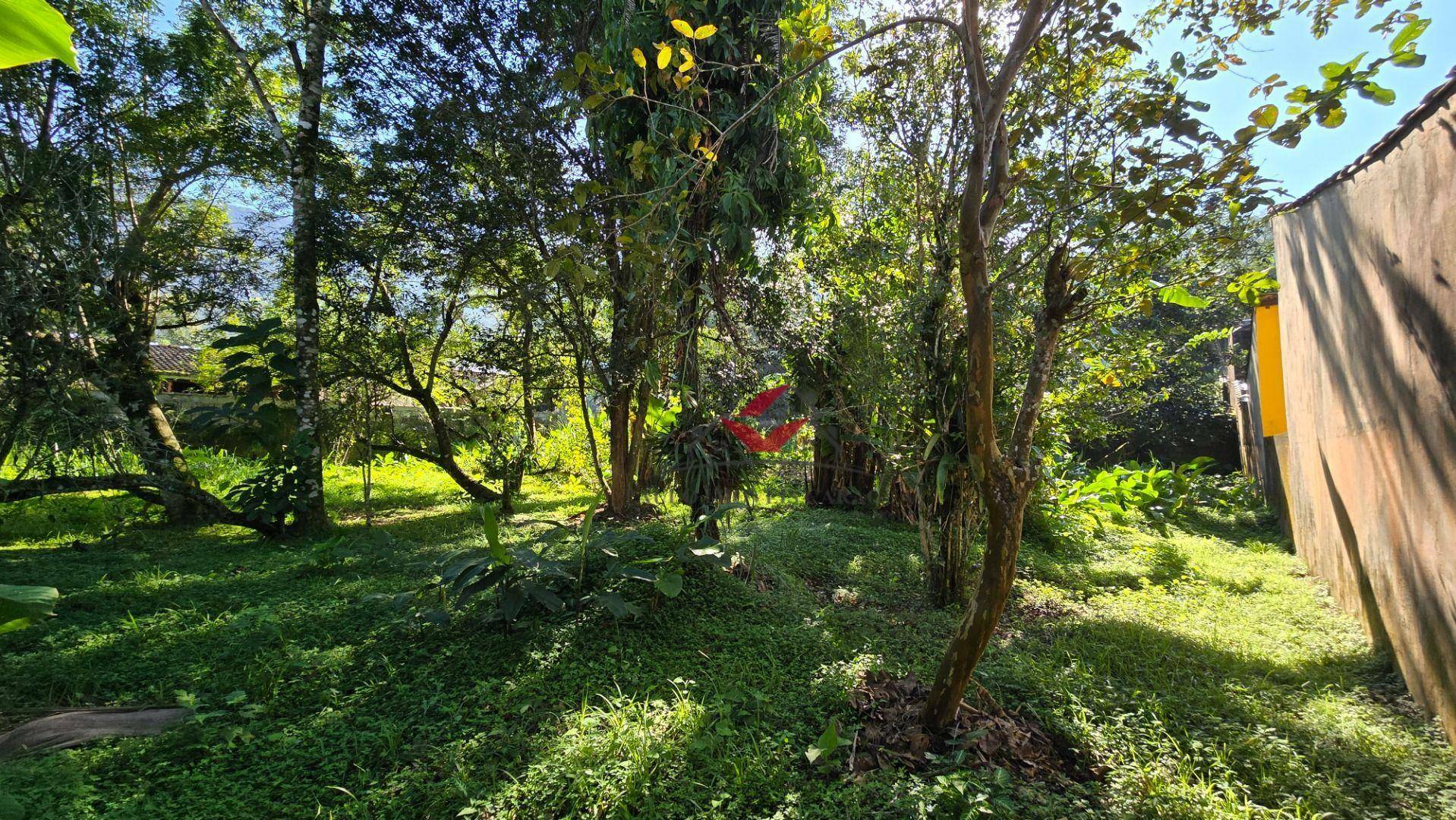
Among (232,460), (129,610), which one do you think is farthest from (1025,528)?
(232,460)

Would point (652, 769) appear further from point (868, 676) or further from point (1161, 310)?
point (1161, 310)

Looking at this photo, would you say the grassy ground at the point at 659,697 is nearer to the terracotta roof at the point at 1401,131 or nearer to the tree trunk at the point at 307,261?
the tree trunk at the point at 307,261

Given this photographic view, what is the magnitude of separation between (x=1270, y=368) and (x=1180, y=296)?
5.12 meters

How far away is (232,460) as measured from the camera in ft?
30.7

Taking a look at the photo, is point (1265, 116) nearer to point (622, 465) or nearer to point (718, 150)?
point (718, 150)

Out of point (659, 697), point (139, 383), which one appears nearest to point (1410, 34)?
point (659, 697)

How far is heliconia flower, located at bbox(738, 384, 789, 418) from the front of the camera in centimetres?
450

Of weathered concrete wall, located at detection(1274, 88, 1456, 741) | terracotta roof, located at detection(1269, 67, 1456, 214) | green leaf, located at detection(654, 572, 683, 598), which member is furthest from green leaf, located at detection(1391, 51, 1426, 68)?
green leaf, located at detection(654, 572, 683, 598)

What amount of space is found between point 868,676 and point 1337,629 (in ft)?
9.77

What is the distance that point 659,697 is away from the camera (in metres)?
2.64

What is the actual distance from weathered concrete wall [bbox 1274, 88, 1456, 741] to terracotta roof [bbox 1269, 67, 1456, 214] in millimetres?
15

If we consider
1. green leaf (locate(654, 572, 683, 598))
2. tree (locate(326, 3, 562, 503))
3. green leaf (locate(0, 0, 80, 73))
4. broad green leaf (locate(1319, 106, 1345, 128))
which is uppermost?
tree (locate(326, 3, 562, 503))

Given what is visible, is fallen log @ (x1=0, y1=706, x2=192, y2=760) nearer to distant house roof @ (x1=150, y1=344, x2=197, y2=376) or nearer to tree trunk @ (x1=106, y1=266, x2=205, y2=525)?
tree trunk @ (x1=106, y1=266, x2=205, y2=525)

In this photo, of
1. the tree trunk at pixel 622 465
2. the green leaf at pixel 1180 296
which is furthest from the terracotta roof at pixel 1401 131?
the tree trunk at pixel 622 465
